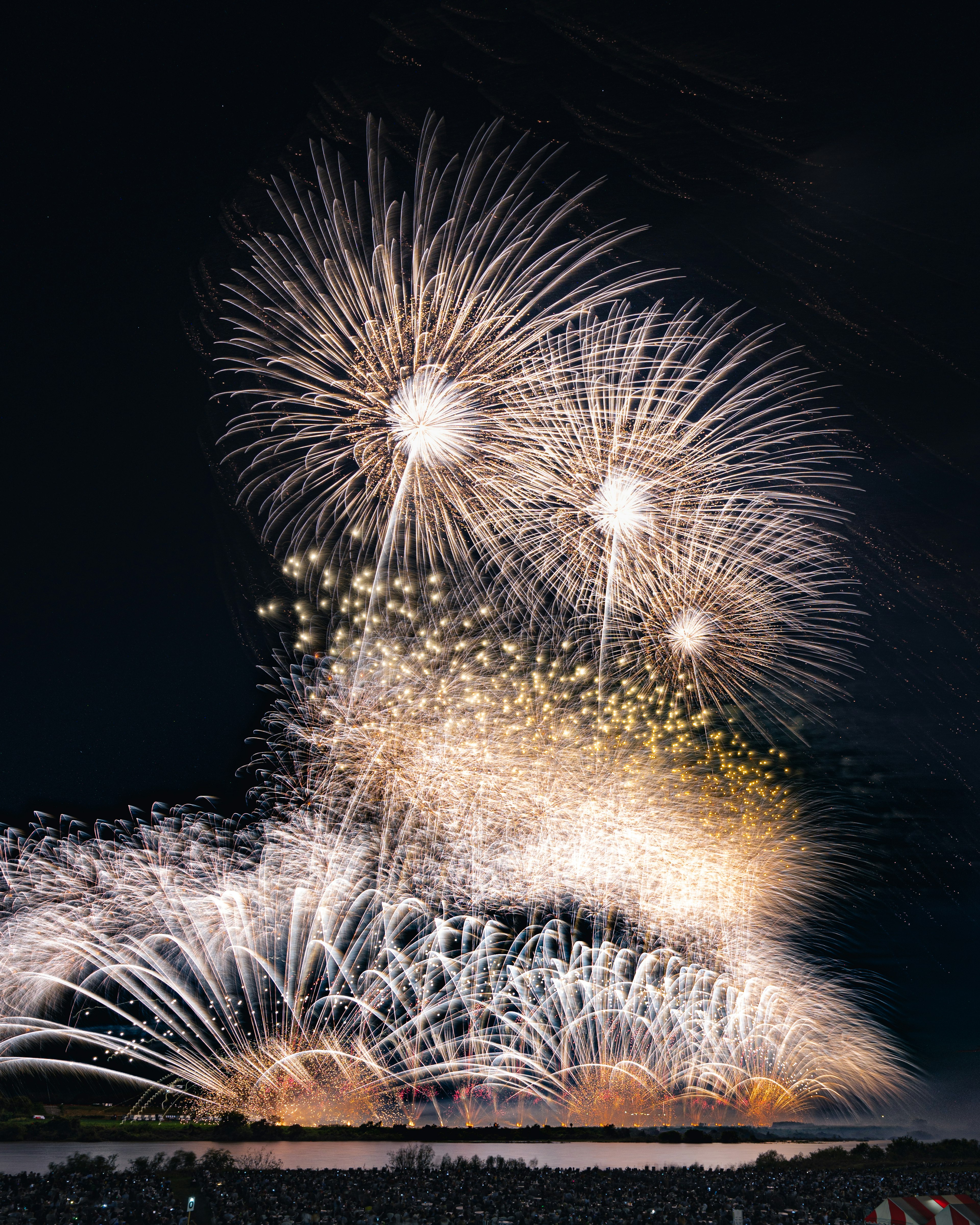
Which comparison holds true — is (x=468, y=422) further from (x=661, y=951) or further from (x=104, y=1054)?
(x=104, y=1054)

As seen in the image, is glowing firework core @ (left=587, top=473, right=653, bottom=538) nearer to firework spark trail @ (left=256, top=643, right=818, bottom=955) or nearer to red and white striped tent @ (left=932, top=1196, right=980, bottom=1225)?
firework spark trail @ (left=256, top=643, right=818, bottom=955)

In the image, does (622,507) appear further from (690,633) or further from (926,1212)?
(926,1212)

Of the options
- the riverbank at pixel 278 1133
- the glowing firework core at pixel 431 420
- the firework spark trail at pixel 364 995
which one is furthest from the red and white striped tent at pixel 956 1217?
the riverbank at pixel 278 1133

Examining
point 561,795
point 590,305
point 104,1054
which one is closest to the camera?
point 590,305

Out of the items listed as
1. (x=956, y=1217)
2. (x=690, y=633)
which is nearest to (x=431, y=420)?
(x=690, y=633)

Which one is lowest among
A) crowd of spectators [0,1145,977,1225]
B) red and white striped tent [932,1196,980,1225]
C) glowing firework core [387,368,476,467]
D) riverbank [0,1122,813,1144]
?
red and white striped tent [932,1196,980,1225]

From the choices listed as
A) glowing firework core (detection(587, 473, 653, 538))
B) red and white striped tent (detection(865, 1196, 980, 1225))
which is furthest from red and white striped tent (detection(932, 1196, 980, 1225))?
glowing firework core (detection(587, 473, 653, 538))

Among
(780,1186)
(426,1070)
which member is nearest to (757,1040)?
(780,1186)

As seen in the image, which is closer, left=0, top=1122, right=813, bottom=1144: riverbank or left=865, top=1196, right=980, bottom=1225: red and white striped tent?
left=865, top=1196, right=980, bottom=1225: red and white striped tent
